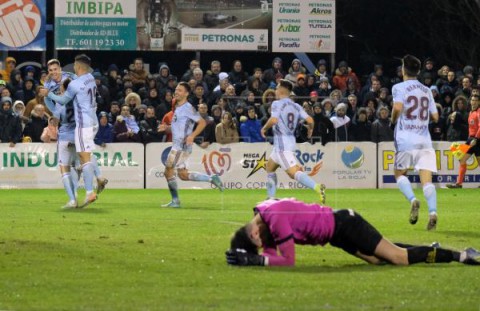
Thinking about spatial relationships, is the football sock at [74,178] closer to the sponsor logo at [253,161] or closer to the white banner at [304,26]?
the sponsor logo at [253,161]

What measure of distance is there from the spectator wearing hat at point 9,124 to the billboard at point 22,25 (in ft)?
16.0

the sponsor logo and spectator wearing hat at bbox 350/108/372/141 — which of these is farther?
spectator wearing hat at bbox 350/108/372/141

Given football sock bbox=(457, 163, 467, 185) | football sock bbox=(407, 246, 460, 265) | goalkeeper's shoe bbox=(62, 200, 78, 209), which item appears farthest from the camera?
football sock bbox=(457, 163, 467, 185)

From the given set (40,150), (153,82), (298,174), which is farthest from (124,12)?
(298,174)

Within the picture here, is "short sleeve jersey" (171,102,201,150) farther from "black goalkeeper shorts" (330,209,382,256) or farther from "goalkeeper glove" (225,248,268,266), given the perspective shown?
"black goalkeeper shorts" (330,209,382,256)

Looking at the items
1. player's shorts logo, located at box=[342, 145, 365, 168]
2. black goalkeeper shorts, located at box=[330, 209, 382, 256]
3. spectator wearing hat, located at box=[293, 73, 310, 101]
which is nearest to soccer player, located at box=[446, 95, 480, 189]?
player's shorts logo, located at box=[342, 145, 365, 168]

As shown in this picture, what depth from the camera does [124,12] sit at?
3700cm

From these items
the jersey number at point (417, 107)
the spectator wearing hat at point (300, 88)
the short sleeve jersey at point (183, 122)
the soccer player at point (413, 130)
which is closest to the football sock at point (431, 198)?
the soccer player at point (413, 130)

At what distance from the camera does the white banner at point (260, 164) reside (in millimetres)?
31406

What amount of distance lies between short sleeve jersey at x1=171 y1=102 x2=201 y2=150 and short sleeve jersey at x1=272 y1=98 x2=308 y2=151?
6.96 ft

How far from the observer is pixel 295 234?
40.5 ft

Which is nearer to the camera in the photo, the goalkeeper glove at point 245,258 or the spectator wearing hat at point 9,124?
the goalkeeper glove at point 245,258

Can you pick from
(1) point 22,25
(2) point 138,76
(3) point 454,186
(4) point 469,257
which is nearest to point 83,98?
(4) point 469,257

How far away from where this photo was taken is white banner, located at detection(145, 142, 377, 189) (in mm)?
31406
